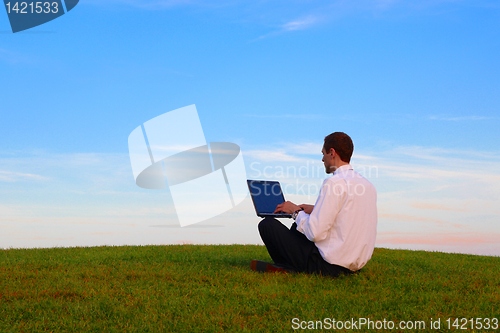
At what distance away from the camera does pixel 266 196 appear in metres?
7.97

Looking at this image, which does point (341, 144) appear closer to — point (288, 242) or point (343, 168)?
point (343, 168)

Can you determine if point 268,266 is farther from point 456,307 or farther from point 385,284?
point 456,307

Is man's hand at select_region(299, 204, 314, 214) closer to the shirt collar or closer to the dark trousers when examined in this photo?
the dark trousers

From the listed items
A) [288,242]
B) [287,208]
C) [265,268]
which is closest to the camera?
[287,208]

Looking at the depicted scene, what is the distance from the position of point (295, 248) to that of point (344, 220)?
94 centimetres

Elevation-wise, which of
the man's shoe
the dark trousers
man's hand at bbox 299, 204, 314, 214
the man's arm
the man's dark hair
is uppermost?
the man's dark hair

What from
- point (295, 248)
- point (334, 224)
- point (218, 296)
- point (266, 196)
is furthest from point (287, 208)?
point (218, 296)

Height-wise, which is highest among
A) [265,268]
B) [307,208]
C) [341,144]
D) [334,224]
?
[341,144]

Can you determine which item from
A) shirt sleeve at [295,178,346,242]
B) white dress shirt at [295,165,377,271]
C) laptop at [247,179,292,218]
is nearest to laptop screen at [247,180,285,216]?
laptop at [247,179,292,218]

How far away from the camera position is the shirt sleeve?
23.0ft

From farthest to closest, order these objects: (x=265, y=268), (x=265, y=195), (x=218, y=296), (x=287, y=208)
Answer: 1. (x=265, y=268)
2. (x=265, y=195)
3. (x=287, y=208)
4. (x=218, y=296)

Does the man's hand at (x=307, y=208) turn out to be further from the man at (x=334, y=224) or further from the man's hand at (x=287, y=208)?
the man's hand at (x=287, y=208)

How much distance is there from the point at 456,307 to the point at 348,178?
2057 millimetres

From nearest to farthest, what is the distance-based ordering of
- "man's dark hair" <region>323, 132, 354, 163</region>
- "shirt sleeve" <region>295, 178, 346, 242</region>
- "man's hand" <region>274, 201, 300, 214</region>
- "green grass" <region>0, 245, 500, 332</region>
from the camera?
"green grass" <region>0, 245, 500, 332</region> < "shirt sleeve" <region>295, 178, 346, 242</region> < "man's dark hair" <region>323, 132, 354, 163</region> < "man's hand" <region>274, 201, 300, 214</region>
